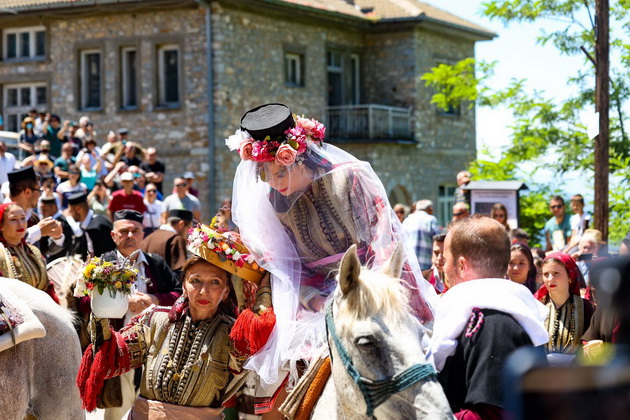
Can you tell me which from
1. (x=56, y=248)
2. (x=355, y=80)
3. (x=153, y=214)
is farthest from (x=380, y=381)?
(x=355, y=80)

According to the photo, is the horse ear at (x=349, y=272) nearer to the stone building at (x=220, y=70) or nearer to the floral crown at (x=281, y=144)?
the floral crown at (x=281, y=144)

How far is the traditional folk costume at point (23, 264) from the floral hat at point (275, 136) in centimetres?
242

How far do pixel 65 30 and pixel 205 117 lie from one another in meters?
5.22

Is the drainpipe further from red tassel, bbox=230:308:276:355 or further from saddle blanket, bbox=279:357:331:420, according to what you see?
saddle blanket, bbox=279:357:331:420

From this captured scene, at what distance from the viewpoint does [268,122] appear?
5066 millimetres

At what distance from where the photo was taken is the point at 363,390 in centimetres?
346

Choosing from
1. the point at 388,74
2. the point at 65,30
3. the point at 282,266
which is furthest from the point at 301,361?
the point at 388,74

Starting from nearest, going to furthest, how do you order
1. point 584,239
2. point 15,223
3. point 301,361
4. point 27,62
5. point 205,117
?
point 301,361, point 15,223, point 584,239, point 205,117, point 27,62

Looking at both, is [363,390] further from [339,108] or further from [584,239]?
[339,108]

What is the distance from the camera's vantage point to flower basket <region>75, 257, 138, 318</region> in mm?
4910

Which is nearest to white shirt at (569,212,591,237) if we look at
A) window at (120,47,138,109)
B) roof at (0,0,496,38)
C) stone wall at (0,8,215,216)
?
stone wall at (0,8,215,216)

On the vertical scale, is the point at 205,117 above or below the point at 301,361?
above

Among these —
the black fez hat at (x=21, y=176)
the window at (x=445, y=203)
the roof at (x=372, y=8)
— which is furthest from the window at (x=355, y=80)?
the black fez hat at (x=21, y=176)

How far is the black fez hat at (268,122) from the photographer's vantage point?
4996mm
